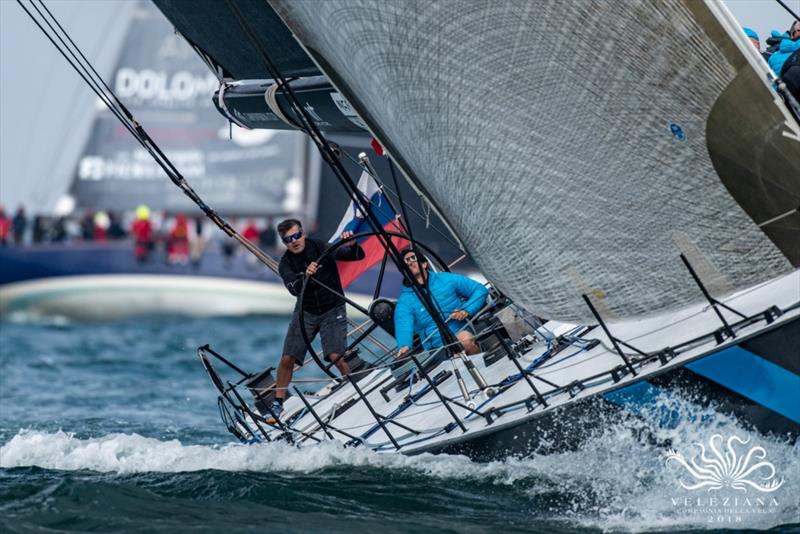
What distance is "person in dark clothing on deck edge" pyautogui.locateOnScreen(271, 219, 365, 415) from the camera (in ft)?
23.3

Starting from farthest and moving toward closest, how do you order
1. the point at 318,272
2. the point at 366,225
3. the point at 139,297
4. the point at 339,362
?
the point at 139,297 → the point at 366,225 → the point at 339,362 → the point at 318,272

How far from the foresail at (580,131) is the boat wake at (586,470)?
0.56 meters

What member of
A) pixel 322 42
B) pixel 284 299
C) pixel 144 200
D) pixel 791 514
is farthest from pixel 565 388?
pixel 144 200

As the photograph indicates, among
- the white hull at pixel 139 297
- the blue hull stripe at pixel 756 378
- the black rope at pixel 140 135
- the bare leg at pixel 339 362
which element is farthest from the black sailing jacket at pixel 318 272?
the white hull at pixel 139 297

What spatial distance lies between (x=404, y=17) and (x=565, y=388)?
1690 mm

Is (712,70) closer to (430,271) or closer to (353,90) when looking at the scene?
(353,90)

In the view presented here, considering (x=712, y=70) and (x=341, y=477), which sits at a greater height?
(x=712, y=70)

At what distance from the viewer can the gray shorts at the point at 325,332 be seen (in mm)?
7223

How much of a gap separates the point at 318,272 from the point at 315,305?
0.19m

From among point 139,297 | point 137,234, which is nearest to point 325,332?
point 139,297

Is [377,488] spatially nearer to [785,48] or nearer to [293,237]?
[293,237]

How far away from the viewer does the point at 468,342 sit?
647 cm

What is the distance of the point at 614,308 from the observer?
18.3 feet

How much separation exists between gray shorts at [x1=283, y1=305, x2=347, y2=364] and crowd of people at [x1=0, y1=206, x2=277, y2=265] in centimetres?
1529
